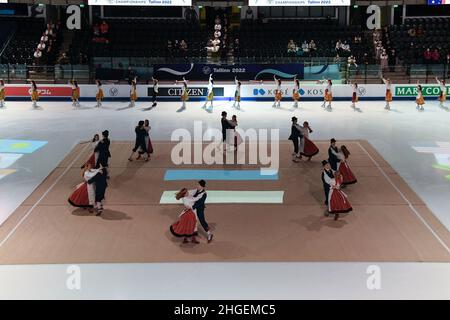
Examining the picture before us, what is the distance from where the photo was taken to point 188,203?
1128 cm

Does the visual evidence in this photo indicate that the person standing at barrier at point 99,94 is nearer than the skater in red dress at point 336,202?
No

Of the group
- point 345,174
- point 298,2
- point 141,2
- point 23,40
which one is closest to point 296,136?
point 345,174

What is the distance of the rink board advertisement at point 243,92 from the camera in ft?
100.0

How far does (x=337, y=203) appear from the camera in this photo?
12836mm

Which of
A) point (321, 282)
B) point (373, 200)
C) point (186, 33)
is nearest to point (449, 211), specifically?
point (373, 200)

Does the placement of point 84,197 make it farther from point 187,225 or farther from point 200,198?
point 200,198

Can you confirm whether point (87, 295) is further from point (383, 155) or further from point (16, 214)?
point (383, 155)

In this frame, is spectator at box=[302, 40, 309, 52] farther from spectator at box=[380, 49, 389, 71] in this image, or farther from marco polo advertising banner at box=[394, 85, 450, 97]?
marco polo advertising banner at box=[394, 85, 450, 97]

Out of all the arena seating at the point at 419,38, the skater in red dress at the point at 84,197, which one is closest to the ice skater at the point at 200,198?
the skater in red dress at the point at 84,197

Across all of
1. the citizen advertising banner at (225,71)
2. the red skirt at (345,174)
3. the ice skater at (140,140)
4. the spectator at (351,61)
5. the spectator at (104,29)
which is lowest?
the red skirt at (345,174)

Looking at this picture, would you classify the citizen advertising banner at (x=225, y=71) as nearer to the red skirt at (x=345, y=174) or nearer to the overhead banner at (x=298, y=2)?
the overhead banner at (x=298, y=2)

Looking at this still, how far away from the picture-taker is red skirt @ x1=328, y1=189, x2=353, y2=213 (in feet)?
42.1

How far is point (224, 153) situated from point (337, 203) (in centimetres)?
668

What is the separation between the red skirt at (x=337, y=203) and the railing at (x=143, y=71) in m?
19.7
